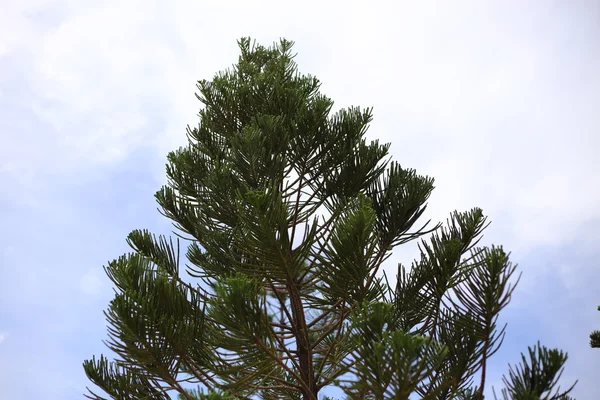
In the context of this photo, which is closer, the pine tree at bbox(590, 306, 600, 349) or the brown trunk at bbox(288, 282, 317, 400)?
the brown trunk at bbox(288, 282, 317, 400)

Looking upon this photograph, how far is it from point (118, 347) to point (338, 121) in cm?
223

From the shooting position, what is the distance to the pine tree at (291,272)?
104 inches

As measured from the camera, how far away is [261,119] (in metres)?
3.84

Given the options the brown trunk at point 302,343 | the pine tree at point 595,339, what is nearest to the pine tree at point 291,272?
the brown trunk at point 302,343

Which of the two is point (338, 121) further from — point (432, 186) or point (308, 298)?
point (308, 298)

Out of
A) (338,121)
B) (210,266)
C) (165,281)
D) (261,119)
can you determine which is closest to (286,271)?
(165,281)

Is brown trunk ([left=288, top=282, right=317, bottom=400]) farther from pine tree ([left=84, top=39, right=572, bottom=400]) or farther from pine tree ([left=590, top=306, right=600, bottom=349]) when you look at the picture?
pine tree ([left=590, top=306, right=600, bottom=349])

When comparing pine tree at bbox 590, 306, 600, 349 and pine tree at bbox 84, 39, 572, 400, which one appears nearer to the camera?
pine tree at bbox 84, 39, 572, 400

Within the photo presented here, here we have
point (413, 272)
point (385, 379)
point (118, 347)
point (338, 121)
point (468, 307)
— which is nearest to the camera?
point (385, 379)

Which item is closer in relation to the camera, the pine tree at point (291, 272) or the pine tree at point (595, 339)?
the pine tree at point (291, 272)

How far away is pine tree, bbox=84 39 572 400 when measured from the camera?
2643 millimetres

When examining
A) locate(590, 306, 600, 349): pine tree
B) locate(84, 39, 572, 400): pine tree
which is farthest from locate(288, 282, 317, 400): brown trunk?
locate(590, 306, 600, 349): pine tree

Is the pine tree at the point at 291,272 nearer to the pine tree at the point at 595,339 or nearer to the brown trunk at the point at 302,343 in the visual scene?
the brown trunk at the point at 302,343

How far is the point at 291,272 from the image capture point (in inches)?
127
